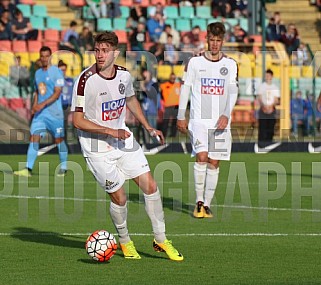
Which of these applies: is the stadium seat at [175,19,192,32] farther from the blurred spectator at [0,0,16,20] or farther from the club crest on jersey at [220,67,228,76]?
the club crest on jersey at [220,67,228,76]

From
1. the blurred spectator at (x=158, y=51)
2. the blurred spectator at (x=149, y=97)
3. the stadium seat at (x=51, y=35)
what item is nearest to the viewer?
the blurred spectator at (x=149, y=97)

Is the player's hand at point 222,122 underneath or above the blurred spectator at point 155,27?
underneath

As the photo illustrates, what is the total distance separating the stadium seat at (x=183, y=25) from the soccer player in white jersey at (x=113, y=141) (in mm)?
21713

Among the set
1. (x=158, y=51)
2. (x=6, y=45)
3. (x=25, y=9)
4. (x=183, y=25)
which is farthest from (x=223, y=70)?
(x=183, y=25)

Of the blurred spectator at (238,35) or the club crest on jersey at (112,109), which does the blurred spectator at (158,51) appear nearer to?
the blurred spectator at (238,35)

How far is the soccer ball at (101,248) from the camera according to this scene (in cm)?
1027

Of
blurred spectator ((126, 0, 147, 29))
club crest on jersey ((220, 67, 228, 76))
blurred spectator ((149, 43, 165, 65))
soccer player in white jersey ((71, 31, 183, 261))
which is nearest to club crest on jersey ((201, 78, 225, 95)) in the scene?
club crest on jersey ((220, 67, 228, 76))

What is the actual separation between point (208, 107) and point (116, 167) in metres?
3.85

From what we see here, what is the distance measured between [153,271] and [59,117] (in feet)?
32.1

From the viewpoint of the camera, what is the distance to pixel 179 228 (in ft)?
42.7

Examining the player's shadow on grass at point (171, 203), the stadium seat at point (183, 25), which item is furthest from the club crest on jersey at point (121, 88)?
the stadium seat at point (183, 25)

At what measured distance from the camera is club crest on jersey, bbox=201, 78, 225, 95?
560 inches

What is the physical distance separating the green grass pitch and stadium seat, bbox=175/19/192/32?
446 inches

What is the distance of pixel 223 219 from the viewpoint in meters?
13.9
